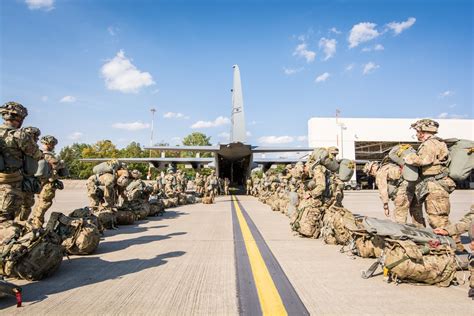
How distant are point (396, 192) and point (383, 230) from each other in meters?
2.45

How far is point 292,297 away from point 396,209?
3667 millimetres

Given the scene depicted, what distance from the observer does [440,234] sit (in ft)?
12.4

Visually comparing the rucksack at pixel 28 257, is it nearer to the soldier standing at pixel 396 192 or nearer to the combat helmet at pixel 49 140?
the combat helmet at pixel 49 140

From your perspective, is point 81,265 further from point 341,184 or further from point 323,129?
point 323,129

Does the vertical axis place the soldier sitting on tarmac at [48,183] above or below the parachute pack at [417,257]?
above

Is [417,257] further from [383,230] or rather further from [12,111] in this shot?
[12,111]

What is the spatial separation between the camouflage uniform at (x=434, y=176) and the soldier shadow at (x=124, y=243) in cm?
489

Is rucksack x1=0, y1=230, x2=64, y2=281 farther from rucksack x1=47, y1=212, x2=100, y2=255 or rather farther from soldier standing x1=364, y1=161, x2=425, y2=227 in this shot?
soldier standing x1=364, y1=161, x2=425, y2=227

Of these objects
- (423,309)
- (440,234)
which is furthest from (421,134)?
(423,309)

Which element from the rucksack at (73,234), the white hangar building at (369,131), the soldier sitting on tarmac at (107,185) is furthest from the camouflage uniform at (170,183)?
the white hangar building at (369,131)

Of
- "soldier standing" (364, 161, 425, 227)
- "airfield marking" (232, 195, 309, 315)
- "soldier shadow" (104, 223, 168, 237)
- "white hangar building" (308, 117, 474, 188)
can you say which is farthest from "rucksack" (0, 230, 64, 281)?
"white hangar building" (308, 117, 474, 188)

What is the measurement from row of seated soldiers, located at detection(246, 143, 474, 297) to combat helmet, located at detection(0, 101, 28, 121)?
5.19m

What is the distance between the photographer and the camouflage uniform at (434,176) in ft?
13.9

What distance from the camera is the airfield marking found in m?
2.61
